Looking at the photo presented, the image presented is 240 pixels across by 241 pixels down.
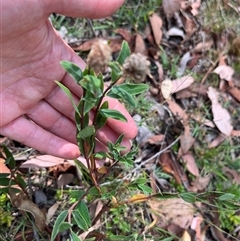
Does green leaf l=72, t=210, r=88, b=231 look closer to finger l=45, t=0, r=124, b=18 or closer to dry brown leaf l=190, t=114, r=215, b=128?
finger l=45, t=0, r=124, b=18

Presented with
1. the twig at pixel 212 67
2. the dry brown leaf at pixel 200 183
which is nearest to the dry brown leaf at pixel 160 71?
the twig at pixel 212 67

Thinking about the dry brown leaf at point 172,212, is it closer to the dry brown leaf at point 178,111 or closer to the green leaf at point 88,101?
the dry brown leaf at point 178,111

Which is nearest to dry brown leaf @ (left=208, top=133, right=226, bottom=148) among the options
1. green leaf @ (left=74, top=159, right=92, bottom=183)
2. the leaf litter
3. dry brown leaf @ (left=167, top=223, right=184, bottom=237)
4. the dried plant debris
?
the leaf litter

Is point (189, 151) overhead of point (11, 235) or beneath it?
beneath

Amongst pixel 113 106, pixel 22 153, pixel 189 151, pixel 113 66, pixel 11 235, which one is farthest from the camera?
pixel 189 151

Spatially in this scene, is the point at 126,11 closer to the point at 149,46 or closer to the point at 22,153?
the point at 149,46

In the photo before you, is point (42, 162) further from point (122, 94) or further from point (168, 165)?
point (122, 94)

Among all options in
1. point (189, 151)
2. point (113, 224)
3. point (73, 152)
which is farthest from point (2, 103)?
point (189, 151)
